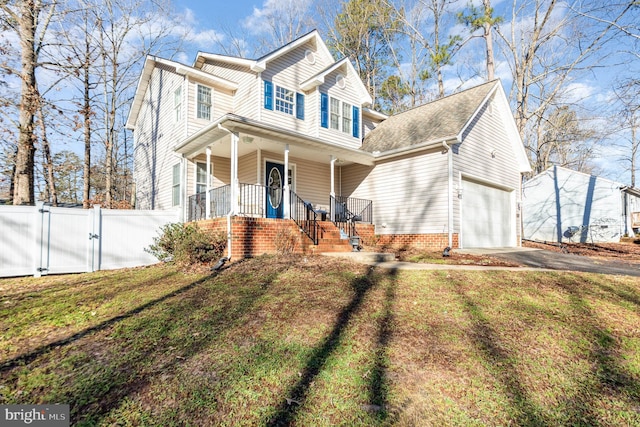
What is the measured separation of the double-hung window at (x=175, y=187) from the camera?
11008mm

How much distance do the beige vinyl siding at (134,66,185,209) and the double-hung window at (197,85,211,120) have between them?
588mm

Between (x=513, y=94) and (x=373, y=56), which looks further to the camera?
(x=373, y=56)

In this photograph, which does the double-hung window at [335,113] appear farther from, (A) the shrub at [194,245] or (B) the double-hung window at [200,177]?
(A) the shrub at [194,245]

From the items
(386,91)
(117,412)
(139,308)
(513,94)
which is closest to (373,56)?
(386,91)

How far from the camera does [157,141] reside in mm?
12734

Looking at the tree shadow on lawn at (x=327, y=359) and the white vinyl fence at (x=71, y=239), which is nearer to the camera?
the tree shadow on lawn at (x=327, y=359)

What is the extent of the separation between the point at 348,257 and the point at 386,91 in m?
17.4

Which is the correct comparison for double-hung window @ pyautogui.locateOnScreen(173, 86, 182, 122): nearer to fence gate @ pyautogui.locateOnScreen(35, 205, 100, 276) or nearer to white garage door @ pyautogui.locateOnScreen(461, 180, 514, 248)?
fence gate @ pyautogui.locateOnScreen(35, 205, 100, 276)

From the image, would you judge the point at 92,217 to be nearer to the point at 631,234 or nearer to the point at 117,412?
the point at 117,412

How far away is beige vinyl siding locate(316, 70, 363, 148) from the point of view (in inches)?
479

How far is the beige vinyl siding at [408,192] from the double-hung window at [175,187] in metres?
6.27

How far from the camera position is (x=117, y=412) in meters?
2.27

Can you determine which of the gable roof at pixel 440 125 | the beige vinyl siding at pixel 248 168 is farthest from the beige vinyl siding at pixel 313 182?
the gable roof at pixel 440 125

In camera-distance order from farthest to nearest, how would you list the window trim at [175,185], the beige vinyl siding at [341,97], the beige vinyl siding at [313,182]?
the beige vinyl siding at [341,97] < the beige vinyl siding at [313,182] < the window trim at [175,185]
